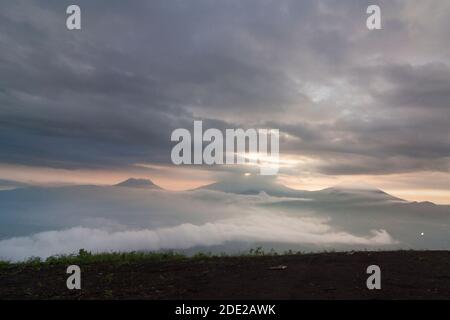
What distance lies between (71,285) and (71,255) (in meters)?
4.73

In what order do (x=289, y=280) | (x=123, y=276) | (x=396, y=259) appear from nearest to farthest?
(x=289, y=280) < (x=123, y=276) < (x=396, y=259)

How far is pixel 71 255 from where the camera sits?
1714cm

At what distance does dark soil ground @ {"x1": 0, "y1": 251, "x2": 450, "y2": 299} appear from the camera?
11188 mm

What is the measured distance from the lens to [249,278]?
40.9 feet

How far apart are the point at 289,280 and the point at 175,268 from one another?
370 centimetres

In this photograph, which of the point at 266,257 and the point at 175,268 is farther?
the point at 266,257

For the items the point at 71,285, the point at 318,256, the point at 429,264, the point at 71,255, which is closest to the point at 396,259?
the point at 429,264

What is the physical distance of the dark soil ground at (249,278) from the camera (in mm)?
11188

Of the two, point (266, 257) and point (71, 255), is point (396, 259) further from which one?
point (71, 255)
